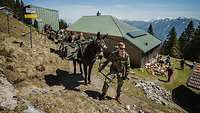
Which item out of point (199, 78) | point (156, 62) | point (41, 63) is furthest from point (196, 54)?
point (41, 63)

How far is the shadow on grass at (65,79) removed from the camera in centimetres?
1334

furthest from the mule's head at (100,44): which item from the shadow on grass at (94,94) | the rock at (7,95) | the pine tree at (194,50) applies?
the pine tree at (194,50)

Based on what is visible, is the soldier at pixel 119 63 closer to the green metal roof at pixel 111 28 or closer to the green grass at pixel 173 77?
the green grass at pixel 173 77

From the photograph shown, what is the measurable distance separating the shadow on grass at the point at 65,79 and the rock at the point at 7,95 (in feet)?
8.70

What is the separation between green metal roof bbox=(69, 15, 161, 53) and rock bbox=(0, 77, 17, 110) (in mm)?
27125

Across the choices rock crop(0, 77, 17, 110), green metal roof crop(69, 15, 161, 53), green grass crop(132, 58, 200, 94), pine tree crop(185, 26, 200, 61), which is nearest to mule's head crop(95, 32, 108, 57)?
rock crop(0, 77, 17, 110)

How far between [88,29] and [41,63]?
92.4 feet

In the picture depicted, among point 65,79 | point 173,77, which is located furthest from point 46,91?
point 173,77

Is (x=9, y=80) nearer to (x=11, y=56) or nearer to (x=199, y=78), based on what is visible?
(x=11, y=56)

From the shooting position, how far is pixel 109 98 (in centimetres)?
1273

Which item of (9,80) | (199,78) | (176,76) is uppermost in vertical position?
(9,80)

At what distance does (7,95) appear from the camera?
31.5 ft

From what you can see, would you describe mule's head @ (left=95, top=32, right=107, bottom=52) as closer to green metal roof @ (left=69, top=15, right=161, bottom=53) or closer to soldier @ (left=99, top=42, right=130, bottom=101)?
soldier @ (left=99, top=42, right=130, bottom=101)

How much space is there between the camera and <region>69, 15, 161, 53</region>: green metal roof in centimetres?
3777
